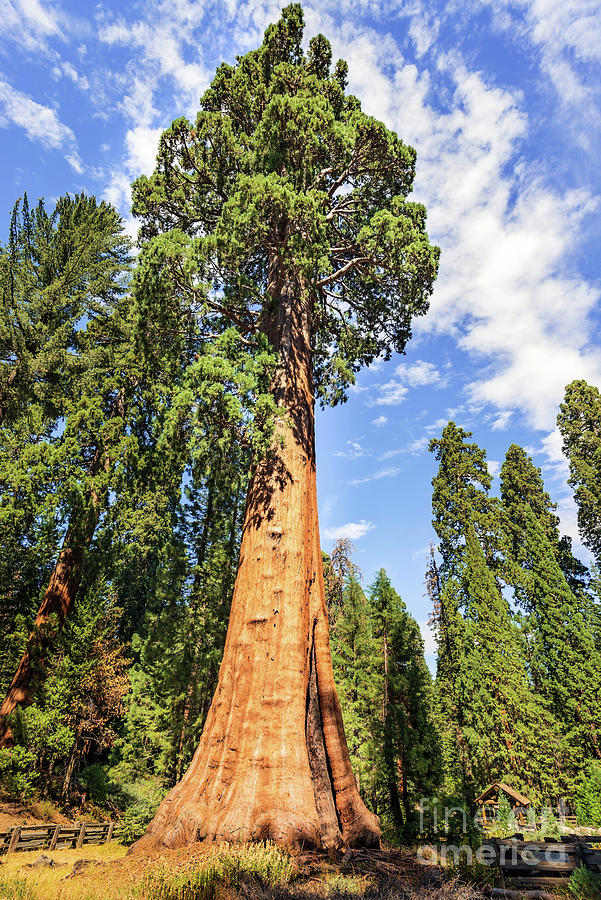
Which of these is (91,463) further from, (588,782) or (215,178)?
(588,782)

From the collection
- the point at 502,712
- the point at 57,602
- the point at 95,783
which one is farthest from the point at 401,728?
the point at 57,602

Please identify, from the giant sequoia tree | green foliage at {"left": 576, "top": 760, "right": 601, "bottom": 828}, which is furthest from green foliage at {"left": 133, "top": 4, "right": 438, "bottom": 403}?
green foliage at {"left": 576, "top": 760, "right": 601, "bottom": 828}

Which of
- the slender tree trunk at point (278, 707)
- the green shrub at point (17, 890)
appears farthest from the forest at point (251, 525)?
the green shrub at point (17, 890)

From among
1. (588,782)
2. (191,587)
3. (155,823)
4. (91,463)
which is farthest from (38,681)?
(588,782)

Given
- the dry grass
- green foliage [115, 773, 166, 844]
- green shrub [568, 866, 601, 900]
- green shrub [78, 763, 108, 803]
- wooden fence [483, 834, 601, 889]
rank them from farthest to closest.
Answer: green shrub [78, 763, 108, 803]
green foliage [115, 773, 166, 844]
wooden fence [483, 834, 601, 889]
green shrub [568, 866, 601, 900]
the dry grass

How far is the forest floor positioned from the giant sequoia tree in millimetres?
436

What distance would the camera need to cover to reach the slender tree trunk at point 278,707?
5.43 m

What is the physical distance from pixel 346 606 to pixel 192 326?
64.5 ft

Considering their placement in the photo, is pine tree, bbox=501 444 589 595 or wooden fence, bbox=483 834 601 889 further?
pine tree, bbox=501 444 589 595

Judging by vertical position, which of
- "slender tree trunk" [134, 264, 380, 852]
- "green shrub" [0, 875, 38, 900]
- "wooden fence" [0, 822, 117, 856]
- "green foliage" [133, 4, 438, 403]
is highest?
"green foliage" [133, 4, 438, 403]

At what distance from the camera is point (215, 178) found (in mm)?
10797

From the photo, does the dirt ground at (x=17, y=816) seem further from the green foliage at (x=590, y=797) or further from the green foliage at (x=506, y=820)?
the green foliage at (x=590, y=797)

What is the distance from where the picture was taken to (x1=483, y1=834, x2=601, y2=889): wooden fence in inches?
242

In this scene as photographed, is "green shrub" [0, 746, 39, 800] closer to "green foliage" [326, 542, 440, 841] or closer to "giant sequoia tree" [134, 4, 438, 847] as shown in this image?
"giant sequoia tree" [134, 4, 438, 847]
